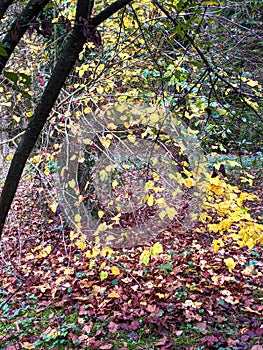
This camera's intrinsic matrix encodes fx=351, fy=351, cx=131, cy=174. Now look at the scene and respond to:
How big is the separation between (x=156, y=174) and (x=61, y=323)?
1639 millimetres

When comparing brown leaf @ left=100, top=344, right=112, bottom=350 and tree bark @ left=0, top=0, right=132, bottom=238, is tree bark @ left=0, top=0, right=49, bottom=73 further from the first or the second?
brown leaf @ left=100, top=344, right=112, bottom=350

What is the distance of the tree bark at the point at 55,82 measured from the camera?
3.69ft

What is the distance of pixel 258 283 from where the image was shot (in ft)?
11.0

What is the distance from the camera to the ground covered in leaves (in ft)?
8.85

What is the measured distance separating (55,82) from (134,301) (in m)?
2.51

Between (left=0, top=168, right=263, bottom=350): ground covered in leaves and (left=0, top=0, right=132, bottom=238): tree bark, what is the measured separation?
1.13 meters

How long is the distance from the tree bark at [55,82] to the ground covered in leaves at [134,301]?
3.72 feet

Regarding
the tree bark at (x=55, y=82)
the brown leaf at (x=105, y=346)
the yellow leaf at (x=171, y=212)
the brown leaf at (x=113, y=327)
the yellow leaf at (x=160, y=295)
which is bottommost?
the brown leaf at (x=105, y=346)

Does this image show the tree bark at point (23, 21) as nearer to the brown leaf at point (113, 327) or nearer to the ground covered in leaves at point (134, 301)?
the ground covered in leaves at point (134, 301)

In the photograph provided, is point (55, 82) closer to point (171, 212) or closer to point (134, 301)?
point (171, 212)

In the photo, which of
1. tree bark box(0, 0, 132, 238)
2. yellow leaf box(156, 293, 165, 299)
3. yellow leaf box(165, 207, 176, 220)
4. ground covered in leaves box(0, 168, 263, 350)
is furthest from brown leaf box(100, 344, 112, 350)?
tree bark box(0, 0, 132, 238)

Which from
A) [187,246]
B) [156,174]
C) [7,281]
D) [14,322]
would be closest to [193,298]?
[187,246]

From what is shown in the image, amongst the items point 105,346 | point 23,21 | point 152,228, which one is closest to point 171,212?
point 105,346

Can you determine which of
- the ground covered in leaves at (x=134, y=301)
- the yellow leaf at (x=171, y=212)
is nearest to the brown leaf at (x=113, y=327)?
the ground covered in leaves at (x=134, y=301)
